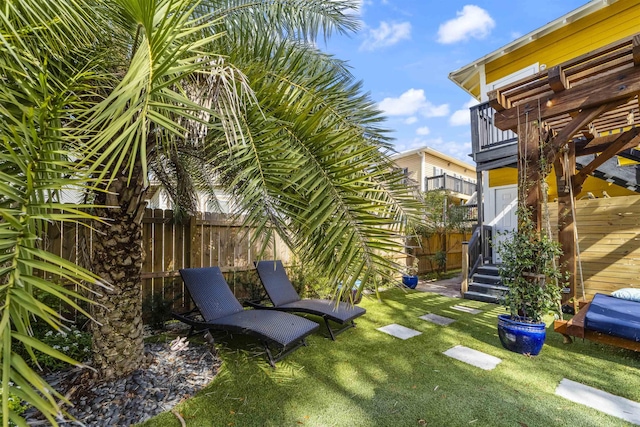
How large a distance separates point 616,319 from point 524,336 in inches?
42.0

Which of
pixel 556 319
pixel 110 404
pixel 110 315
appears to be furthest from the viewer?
pixel 556 319

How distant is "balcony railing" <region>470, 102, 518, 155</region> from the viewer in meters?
8.26

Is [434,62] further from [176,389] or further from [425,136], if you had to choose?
[425,136]

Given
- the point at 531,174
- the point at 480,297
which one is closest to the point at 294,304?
the point at 531,174

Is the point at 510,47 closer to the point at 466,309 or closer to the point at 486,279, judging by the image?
the point at 486,279

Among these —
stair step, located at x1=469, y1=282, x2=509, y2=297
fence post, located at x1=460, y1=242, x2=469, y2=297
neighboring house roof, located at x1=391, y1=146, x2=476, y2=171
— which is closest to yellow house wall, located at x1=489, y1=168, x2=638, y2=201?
fence post, located at x1=460, y1=242, x2=469, y2=297

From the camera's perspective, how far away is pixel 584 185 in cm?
794

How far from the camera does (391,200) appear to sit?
265cm

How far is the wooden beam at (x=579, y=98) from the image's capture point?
3635 mm

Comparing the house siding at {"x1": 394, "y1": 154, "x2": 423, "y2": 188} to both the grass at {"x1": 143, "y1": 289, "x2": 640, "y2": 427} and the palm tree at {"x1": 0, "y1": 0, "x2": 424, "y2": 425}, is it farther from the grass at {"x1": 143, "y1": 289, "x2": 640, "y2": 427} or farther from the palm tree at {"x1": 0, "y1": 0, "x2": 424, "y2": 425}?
the palm tree at {"x1": 0, "y1": 0, "x2": 424, "y2": 425}

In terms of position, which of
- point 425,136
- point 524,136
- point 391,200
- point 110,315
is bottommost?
point 110,315

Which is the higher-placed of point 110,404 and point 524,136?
point 524,136

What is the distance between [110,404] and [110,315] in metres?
0.69

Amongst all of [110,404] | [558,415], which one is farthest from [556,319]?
[110,404]
